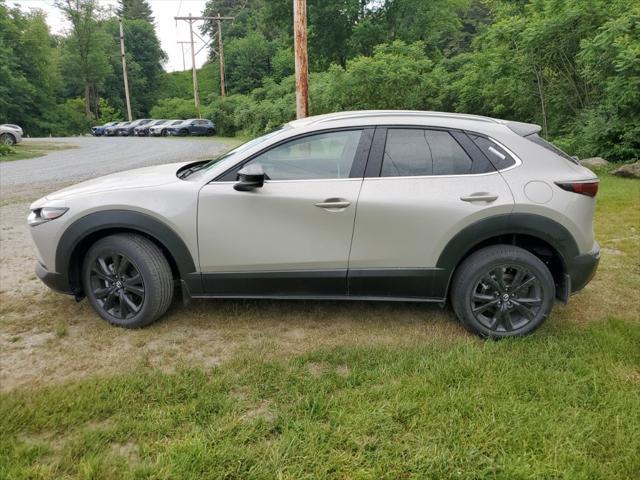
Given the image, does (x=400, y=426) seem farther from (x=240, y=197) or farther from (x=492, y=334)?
(x=240, y=197)

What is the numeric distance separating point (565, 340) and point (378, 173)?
1.77 meters

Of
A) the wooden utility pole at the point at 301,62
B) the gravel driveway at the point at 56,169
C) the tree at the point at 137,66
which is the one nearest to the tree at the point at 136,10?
the tree at the point at 137,66

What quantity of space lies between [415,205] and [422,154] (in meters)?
0.41

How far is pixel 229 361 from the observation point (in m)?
3.16

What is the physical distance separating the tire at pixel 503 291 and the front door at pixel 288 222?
0.89m

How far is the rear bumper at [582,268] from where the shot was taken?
11.4ft

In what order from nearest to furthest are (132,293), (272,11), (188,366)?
(188,366), (132,293), (272,11)

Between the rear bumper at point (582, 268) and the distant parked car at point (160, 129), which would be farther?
the distant parked car at point (160, 129)

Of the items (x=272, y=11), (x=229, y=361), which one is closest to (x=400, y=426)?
(x=229, y=361)

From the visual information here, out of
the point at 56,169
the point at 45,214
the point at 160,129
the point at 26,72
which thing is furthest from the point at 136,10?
the point at 45,214

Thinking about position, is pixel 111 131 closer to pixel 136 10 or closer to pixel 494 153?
pixel 494 153

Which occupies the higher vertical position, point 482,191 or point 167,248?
point 482,191

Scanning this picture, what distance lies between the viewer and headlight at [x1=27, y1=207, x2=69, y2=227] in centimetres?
358

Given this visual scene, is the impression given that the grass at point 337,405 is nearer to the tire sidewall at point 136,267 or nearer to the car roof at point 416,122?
the tire sidewall at point 136,267
